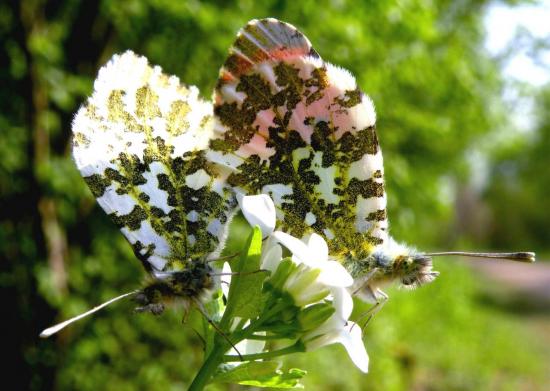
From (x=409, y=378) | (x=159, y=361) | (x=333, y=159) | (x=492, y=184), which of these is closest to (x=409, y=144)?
(x=409, y=378)

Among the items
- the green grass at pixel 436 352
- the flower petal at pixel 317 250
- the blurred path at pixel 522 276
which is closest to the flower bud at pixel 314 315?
the flower petal at pixel 317 250

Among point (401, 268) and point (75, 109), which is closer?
point (401, 268)

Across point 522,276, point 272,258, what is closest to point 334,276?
point 272,258

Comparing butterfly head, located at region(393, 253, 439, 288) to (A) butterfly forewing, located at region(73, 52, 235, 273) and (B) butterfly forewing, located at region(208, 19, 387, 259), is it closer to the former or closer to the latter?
(B) butterfly forewing, located at region(208, 19, 387, 259)

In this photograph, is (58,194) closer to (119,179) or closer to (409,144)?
(119,179)

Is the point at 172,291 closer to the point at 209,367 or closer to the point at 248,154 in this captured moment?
the point at 209,367
